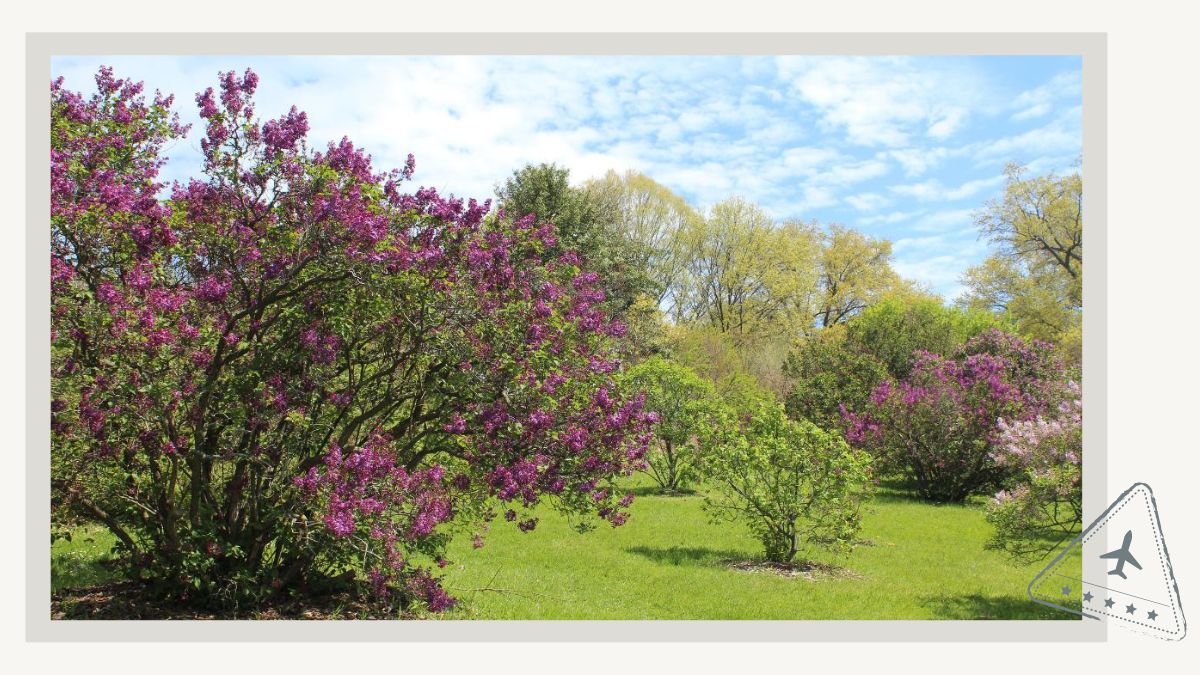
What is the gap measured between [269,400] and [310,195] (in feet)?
4.55

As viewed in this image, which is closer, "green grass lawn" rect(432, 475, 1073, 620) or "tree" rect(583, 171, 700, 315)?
"green grass lawn" rect(432, 475, 1073, 620)

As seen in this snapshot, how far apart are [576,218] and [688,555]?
15291 mm

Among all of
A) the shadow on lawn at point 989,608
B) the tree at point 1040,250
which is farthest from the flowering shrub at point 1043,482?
the tree at point 1040,250

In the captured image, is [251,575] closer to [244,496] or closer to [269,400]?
[244,496]

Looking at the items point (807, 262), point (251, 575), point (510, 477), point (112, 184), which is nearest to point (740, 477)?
point (510, 477)

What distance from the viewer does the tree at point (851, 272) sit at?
121 feet

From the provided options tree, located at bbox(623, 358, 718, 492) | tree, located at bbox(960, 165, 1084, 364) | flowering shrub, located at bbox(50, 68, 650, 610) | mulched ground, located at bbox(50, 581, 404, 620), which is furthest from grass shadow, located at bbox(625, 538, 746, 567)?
tree, located at bbox(960, 165, 1084, 364)

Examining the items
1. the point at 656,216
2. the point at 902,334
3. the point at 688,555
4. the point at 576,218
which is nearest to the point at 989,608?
the point at 688,555

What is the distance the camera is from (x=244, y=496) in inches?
249

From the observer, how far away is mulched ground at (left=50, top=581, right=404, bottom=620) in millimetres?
6133

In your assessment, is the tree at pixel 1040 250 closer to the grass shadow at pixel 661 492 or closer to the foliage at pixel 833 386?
the foliage at pixel 833 386
